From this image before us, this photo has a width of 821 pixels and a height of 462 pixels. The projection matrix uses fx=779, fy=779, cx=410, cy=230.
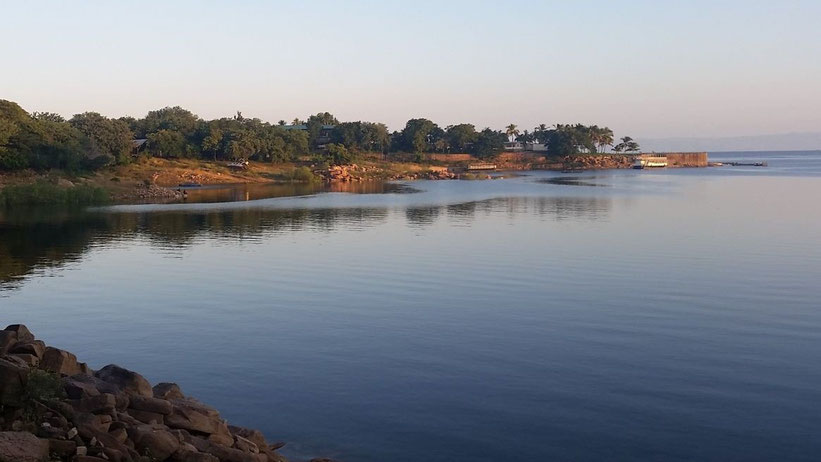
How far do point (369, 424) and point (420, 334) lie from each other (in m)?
8.52

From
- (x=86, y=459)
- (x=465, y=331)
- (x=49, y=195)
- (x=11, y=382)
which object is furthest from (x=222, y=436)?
(x=49, y=195)

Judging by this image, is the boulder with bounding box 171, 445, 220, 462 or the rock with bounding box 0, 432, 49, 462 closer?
the rock with bounding box 0, 432, 49, 462

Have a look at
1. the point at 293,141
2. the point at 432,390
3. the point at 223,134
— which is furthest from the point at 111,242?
the point at 293,141

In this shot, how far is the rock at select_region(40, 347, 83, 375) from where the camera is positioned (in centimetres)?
1628

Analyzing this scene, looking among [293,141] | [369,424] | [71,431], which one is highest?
[293,141]

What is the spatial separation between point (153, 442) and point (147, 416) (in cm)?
161

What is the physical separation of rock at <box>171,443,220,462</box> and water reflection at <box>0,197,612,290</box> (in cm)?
2759

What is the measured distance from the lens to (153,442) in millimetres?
13430

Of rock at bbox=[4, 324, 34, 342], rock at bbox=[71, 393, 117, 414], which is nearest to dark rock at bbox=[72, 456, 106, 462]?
rock at bbox=[71, 393, 117, 414]

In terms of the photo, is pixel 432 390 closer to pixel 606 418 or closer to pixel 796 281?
pixel 606 418

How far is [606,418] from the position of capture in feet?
61.1

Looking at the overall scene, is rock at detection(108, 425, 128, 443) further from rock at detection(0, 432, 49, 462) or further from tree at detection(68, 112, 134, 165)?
tree at detection(68, 112, 134, 165)

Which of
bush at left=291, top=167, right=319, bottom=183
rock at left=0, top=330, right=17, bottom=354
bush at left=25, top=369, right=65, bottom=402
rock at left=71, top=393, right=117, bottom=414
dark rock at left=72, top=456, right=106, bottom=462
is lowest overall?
dark rock at left=72, top=456, right=106, bottom=462

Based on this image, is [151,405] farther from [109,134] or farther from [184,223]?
[109,134]
